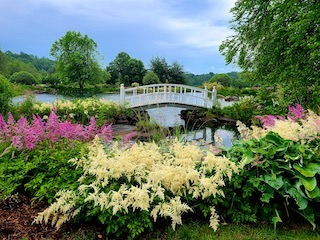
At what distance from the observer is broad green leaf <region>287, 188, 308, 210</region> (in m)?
2.52

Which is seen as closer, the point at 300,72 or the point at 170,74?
the point at 300,72

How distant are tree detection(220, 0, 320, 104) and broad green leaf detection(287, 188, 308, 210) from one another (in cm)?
533

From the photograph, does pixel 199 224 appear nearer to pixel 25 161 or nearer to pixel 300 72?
pixel 25 161

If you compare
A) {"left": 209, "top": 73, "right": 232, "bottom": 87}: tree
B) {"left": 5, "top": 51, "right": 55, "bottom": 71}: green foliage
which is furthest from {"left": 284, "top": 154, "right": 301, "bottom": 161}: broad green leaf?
{"left": 5, "top": 51, "right": 55, "bottom": 71}: green foliage

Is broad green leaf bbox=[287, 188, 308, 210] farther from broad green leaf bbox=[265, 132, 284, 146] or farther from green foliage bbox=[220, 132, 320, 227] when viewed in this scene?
broad green leaf bbox=[265, 132, 284, 146]

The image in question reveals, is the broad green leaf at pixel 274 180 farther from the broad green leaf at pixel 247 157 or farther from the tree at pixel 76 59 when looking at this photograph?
the tree at pixel 76 59

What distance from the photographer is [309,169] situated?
105 inches

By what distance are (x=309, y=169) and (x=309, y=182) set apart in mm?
148

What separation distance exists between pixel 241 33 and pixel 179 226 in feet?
36.9

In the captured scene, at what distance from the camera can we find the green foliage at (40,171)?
2.65 meters

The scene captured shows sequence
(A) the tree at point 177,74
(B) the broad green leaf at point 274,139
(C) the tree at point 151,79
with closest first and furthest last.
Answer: (B) the broad green leaf at point 274,139, (C) the tree at point 151,79, (A) the tree at point 177,74

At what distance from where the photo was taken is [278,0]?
10.3 metres

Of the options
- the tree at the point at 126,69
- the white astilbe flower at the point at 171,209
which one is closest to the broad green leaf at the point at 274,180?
the white astilbe flower at the point at 171,209

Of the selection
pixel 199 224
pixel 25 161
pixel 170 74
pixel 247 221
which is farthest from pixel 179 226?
pixel 170 74
